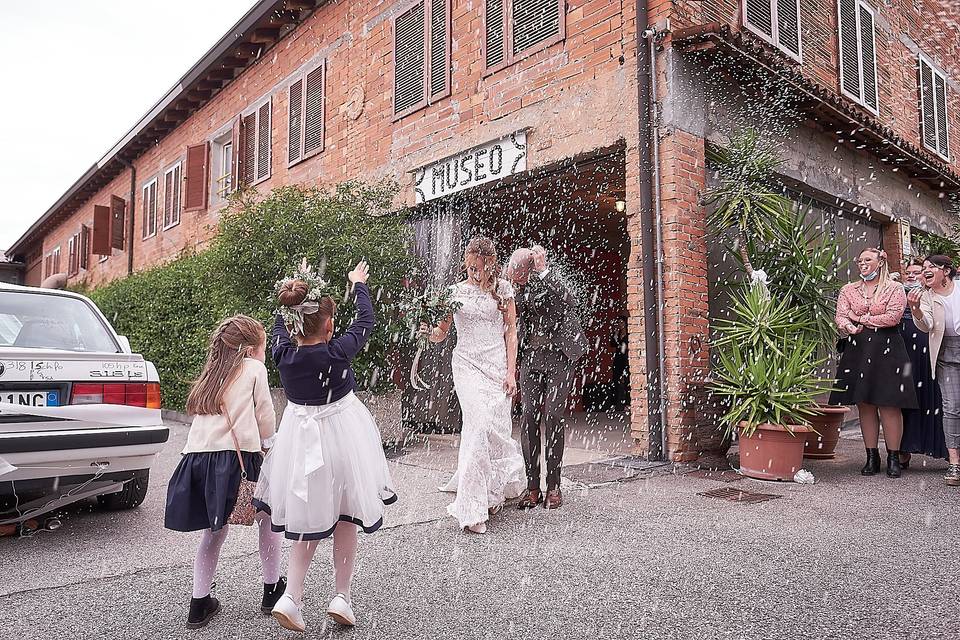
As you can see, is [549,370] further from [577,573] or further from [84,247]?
[84,247]

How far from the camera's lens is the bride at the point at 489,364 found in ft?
15.6

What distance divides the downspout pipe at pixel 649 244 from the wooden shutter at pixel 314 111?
6.49m

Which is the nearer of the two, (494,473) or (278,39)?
(494,473)

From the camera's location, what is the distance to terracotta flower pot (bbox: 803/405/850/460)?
688 centimetres

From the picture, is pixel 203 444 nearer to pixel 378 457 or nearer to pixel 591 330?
pixel 378 457

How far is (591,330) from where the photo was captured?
552 inches

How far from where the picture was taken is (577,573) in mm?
3578

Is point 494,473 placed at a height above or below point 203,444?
below

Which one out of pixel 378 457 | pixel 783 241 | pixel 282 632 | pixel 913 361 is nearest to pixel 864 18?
pixel 783 241

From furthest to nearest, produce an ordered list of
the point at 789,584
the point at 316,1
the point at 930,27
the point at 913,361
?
the point at 930,27 < the point at 316,1 < the point at 913,361 < the point at 789,584

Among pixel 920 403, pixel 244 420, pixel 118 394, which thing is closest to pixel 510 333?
pixel 244 420

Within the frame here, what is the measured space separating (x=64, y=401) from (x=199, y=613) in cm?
202

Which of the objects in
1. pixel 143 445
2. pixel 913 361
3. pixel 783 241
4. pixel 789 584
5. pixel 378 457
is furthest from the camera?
pixel 783 241

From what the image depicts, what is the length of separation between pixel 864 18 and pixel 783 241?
243 inches
